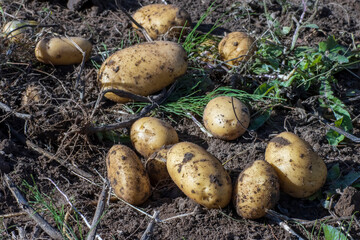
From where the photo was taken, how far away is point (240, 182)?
2.15 metres

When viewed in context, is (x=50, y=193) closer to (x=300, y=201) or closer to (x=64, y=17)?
(x=300, y=201)

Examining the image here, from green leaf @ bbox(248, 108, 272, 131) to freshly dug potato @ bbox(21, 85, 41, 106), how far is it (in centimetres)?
132

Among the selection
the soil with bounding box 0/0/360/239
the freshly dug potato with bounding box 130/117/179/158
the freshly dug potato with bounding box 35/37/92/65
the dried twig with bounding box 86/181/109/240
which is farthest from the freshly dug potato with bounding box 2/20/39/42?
the dried twig with bounding box 86/181/109/240

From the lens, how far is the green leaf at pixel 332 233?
2031 millimetres

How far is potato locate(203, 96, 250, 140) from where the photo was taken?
2604mm

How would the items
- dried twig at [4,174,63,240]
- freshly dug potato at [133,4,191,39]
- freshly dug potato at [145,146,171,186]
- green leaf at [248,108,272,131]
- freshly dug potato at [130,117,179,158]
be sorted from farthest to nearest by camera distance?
freshly dug potato at [133,4,191,39] < green leaf at [248,108,272,131] < freshly dug potato at [130,117,179,158] < freshly dug potato at [145,146,171,186] < dried twig at [4,174,63,240]

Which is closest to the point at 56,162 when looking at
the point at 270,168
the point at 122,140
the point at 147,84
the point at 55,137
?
the point at 55,137

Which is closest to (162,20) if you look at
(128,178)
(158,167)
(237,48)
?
(237,48)

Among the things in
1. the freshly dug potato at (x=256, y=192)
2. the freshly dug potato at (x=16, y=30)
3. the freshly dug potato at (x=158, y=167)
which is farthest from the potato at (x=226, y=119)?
the freshly dug potato at (x=16, y=30)

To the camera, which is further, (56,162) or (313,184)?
(56,162)

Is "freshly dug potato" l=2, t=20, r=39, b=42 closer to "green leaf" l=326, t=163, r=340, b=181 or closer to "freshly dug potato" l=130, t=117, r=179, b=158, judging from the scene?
"freshly dug potato" l=130, t=117, r=179, b=158

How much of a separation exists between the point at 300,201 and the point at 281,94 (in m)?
0.87

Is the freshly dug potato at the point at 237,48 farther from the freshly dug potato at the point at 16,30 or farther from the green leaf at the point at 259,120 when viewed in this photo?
the freshly dug potato at the point at 16,30

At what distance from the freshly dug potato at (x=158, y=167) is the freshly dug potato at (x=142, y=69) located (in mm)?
624
